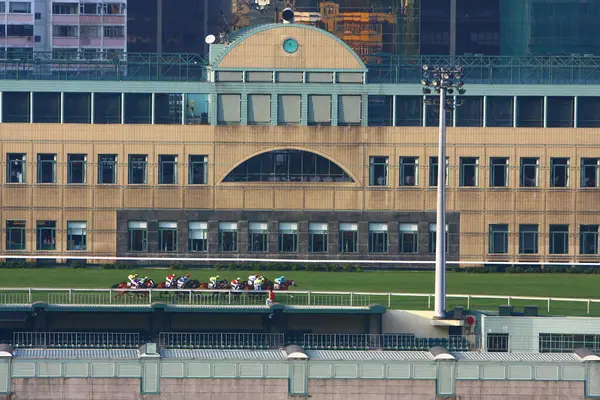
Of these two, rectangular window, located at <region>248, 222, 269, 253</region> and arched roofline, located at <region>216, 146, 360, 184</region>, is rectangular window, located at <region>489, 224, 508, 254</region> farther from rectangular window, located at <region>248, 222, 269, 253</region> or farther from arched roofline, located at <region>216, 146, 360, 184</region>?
rectangular window, located at <region>248, 222, 269, 253</region>

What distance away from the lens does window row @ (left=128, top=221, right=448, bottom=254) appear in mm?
120500

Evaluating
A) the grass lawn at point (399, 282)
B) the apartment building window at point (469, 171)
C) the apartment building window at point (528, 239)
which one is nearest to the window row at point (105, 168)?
the grass lawn at point (399, 282)

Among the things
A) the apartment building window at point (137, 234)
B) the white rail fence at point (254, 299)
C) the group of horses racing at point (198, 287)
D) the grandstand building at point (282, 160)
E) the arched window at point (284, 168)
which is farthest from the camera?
the arched window at point (284, 168)

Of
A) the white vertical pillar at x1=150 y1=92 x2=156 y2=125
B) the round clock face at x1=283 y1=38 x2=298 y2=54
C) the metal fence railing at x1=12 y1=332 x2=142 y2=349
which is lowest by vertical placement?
the metal fence railing at x1=12 y1=332 x2=142 y2=349

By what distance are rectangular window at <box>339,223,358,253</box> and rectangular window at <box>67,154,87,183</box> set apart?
19.3 metres

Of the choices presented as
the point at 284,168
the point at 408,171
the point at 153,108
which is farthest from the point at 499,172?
the point at 153,108

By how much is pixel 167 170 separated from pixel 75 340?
32.5 meters

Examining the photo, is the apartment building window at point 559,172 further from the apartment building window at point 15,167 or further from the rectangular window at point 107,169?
the apartment building window at point 15,167

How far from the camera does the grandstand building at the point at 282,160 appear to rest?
120 m

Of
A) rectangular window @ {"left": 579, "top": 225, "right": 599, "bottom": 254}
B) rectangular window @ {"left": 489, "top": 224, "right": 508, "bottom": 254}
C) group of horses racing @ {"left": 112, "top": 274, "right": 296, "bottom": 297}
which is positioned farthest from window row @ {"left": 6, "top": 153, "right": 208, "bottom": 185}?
rectangular window @ {"left": 579, "top": 225, "right": 599, "bottom": 254}

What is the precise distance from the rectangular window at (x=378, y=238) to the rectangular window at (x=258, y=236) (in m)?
7.66

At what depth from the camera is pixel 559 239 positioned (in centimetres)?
12162

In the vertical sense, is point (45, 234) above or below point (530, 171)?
below

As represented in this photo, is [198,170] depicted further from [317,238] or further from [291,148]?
[317,238]
